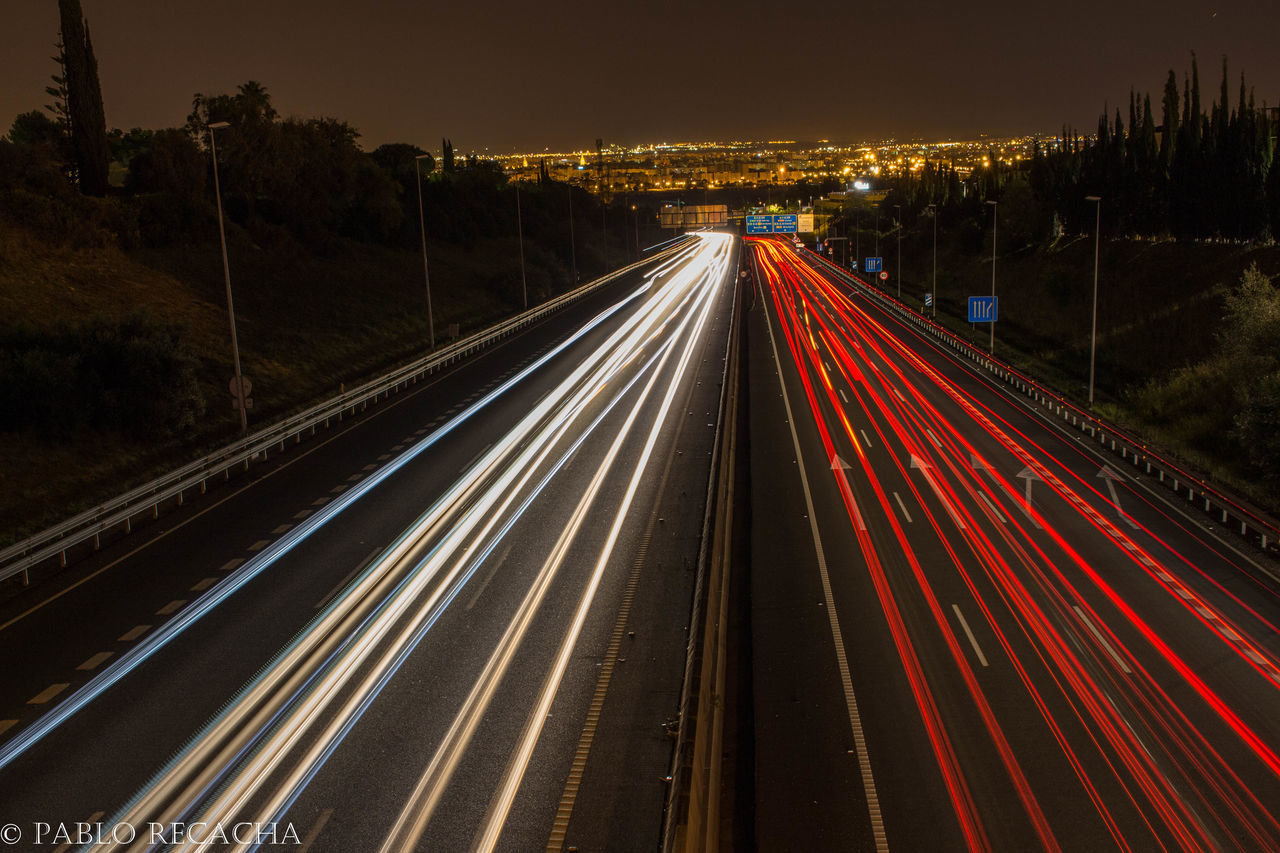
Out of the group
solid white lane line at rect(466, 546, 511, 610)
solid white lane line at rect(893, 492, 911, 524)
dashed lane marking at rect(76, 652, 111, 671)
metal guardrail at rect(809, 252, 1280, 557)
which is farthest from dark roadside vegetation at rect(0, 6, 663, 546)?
metal guardrail at rect(809, 252, 1280, 557)

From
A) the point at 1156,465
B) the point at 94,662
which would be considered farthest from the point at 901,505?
the point at 94,662

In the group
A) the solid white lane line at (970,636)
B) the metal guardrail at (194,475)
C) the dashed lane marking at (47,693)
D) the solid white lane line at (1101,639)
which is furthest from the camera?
the metal guardrail at (194,475)

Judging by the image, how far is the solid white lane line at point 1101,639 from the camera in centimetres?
1377

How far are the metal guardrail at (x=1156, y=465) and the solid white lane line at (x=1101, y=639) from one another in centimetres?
581

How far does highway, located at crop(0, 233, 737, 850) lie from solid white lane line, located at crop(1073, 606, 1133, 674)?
6.03m

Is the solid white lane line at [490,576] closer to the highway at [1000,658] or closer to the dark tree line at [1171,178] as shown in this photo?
the highway at [1000,658]

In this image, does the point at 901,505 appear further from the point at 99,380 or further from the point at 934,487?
the point at 99,380

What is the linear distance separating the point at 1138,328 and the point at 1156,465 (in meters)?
29.0

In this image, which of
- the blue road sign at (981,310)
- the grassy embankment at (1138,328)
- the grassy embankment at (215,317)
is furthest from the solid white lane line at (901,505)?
the blue road sign at (981,310)

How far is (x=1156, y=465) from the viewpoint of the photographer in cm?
2461

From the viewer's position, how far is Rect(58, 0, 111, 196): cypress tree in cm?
4647

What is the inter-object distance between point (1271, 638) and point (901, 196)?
152m

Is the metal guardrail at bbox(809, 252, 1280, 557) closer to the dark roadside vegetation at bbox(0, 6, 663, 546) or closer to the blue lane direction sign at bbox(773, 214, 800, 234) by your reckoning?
the dark roadside vegetation at bbox(0, 6, 663, 546)

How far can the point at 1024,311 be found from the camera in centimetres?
6769
